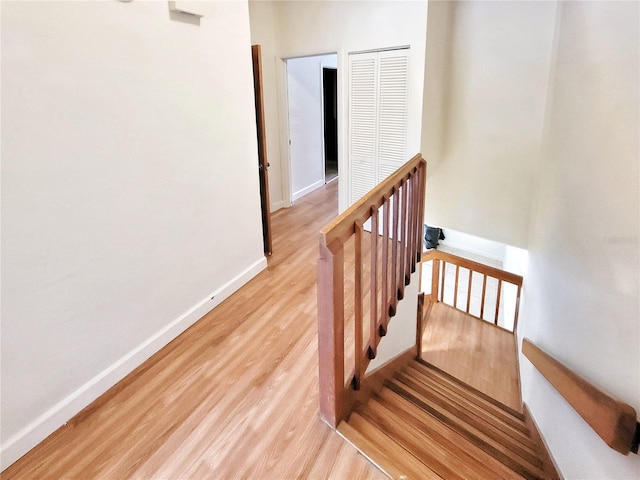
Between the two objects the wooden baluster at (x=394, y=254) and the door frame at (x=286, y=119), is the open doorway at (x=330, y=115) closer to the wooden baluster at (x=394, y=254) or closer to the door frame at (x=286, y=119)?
the door frame at (x=286, y=119)

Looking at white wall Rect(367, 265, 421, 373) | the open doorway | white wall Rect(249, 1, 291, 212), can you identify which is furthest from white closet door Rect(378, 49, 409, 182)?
the open doorway

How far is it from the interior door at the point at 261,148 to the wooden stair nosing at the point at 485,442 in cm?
189

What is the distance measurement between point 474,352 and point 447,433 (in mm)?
2893

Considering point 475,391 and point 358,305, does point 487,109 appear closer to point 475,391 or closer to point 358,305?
point 475,391

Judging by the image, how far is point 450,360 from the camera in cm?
432

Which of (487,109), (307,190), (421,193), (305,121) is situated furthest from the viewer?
(307,190)

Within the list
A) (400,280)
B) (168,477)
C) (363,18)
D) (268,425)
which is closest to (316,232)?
(400,280)

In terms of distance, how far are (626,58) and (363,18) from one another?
2.91 meters

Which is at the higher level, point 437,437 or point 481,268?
point 437,437

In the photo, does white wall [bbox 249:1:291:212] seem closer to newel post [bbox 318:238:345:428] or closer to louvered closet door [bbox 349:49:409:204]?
louvered closet door [bbox 349:49:409:204]

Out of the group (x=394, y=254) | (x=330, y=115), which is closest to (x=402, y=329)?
(x=394, y=254)

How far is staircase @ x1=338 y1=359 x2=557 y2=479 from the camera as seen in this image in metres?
1.53

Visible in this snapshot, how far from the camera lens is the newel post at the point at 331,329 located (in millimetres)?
1454

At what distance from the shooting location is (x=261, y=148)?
317 centimetres
